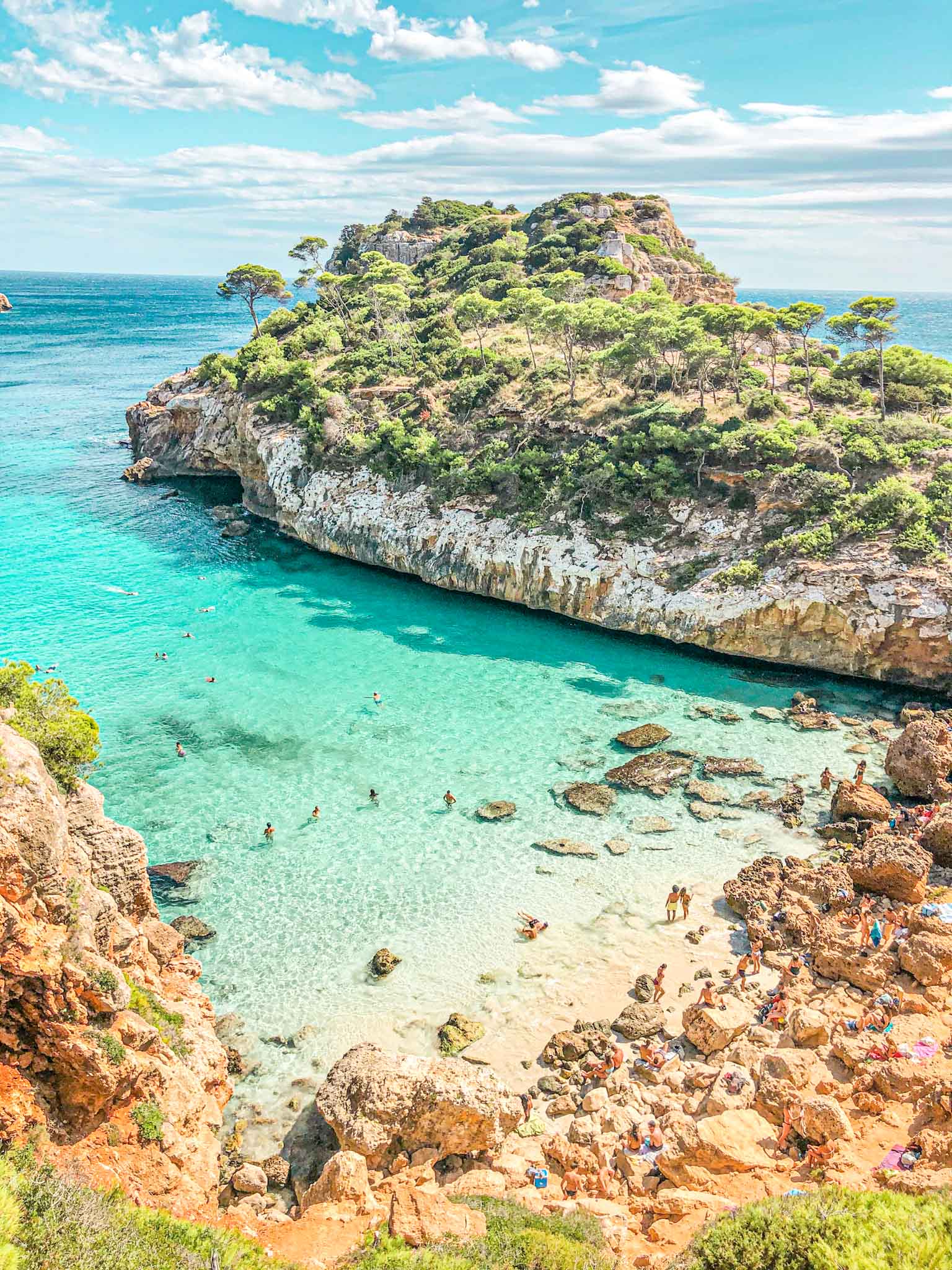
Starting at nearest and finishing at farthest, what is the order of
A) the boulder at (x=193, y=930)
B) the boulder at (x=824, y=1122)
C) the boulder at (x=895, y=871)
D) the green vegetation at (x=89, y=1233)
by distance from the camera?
the green vegetation at (x=89, y=1233) < the boulder at (x=824, y=1122) < the boulder at (x=895, y=871) < the boulder at (x=193, y=930)

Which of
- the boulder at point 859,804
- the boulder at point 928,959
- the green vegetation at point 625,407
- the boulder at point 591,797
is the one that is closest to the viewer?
the boulder at point 928,959

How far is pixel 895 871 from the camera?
22016 millimetres

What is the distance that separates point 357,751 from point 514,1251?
20382 mm

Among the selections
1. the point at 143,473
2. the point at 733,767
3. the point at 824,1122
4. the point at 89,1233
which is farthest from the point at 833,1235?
the point at 143,473

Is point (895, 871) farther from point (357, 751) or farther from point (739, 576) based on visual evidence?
point (357, 751)

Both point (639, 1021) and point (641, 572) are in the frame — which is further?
point (641, 572)

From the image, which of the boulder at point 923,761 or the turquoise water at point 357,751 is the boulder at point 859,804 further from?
the turquoise water at point 357,751

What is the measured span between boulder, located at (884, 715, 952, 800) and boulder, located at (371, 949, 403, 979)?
1935 cm

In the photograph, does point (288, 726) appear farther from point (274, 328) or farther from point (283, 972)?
point (274, 328)

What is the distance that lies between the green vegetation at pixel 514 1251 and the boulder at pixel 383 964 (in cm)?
816

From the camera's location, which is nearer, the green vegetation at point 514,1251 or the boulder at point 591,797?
the green vegetation at point 514,1251

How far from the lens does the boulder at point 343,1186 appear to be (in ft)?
46.2

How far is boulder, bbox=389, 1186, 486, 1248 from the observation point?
496 inches

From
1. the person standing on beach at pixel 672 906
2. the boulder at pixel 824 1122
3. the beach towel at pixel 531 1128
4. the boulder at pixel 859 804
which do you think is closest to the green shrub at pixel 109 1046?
the beach towel at pixel 531 1128
